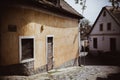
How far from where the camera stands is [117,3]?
13211mm

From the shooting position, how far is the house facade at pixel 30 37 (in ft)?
29.1

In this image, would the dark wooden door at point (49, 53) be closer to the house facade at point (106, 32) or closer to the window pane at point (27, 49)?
the window pane at point (27, 49)

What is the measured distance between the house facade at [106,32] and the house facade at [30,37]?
546 inches

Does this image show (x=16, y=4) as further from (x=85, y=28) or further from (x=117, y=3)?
(x=85, y=28)

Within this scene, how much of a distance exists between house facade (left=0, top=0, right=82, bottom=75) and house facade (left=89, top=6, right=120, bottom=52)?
1386cm

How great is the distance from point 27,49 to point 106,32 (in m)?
19.9

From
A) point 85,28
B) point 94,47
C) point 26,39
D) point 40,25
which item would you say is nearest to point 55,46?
point 40,25

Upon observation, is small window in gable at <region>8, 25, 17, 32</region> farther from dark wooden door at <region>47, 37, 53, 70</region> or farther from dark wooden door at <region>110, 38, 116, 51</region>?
dark wooden door at <region>110, 38, 116, 51</region>

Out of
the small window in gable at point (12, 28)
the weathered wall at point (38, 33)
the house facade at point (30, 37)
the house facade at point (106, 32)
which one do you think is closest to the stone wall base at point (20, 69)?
the house facade at point (30, 37)

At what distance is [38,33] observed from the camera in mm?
10867

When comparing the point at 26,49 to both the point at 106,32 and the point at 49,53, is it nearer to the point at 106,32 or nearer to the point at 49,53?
the point at 49,53

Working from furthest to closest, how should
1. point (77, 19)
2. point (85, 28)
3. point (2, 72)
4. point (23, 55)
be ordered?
point (85, 28), point (77, 19), point (23, 55), point (2, 72)

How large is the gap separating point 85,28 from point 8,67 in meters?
50.8

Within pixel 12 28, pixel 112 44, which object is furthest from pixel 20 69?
pixel 112 44
